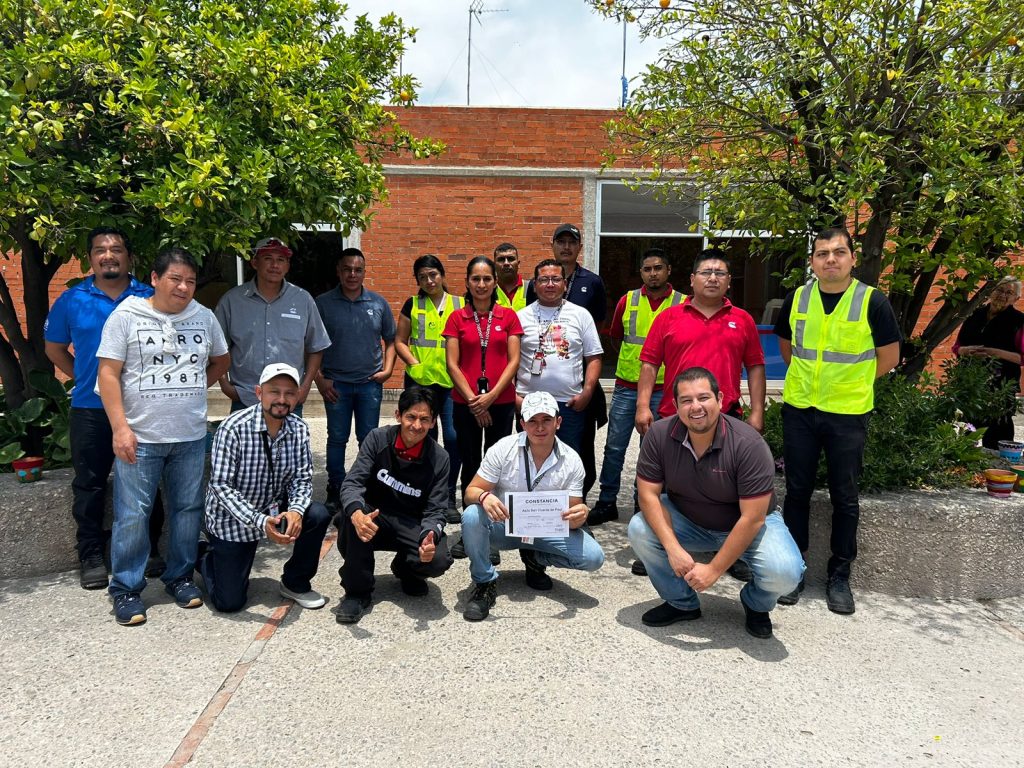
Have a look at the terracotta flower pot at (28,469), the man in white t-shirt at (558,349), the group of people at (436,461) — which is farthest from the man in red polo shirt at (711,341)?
the terracotta flower pot at (28,469)

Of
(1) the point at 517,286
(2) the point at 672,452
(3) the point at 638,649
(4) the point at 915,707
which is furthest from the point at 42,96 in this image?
Result: (4) the point at 915,707

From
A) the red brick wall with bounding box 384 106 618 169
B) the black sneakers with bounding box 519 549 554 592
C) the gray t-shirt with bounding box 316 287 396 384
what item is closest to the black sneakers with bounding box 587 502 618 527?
the black sneakers with bounding box 519 549 554 592

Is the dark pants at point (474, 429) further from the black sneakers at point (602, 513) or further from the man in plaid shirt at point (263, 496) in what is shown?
the man in plaid shirt at point (263, 496)

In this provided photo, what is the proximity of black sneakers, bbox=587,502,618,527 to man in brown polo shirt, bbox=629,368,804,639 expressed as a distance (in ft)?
4.66

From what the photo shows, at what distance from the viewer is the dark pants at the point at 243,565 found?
3.76 m

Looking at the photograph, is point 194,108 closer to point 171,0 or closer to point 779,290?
point 171,0

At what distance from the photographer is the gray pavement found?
2684 mm

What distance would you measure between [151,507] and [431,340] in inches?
86.4

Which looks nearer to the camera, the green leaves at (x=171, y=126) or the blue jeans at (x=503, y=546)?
the green leaves at (x=171, y=126)

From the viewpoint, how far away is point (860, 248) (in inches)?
182

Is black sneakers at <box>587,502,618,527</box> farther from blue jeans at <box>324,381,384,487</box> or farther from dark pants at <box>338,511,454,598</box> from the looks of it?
blue jeans at <box>324,381,384,487</box>

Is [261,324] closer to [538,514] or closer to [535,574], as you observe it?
[538,514]

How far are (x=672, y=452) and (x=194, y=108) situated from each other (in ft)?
10.1

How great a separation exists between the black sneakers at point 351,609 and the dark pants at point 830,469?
7.58 ft
